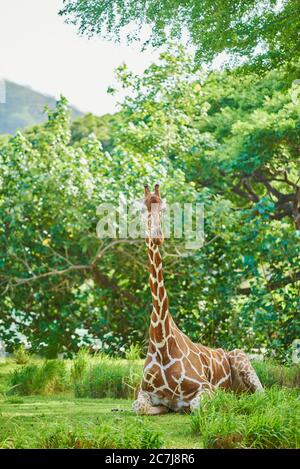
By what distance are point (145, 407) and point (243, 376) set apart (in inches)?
29.7

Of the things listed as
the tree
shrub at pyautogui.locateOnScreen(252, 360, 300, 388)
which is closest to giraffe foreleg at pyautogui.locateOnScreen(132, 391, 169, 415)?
shrub at pyautogui.locateOnScreen(252, 360, 300, 388)

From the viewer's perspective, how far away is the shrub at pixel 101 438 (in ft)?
9.24

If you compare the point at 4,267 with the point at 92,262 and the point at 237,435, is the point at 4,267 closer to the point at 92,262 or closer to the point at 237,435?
the point at 92,262

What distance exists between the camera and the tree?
446 centimetres

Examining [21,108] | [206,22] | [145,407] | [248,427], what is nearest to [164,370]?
[145,407]

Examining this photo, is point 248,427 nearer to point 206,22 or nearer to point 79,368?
point 79,368

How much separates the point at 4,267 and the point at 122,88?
5.36ft

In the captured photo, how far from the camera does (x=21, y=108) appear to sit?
20.8 feet

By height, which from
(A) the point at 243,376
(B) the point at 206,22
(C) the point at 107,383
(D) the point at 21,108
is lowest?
(C) the point at 107,383

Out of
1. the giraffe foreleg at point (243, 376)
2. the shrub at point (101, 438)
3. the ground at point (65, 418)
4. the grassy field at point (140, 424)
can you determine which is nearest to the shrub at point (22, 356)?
the ground at point (65, 418)

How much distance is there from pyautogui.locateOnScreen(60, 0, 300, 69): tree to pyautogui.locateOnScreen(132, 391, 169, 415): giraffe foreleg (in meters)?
2.09

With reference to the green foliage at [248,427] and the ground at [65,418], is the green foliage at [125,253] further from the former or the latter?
the green foliage at [248,427]

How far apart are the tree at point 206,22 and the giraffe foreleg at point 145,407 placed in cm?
209

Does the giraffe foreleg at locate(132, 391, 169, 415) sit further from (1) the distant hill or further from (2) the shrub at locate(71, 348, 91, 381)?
(1) the distant hill
